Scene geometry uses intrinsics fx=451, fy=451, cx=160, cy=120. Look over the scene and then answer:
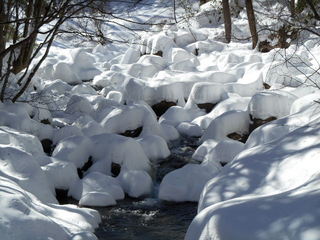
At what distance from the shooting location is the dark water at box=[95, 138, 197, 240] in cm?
501

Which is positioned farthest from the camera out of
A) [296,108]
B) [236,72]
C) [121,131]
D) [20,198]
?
[236,72]

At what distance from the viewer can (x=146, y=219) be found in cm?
551

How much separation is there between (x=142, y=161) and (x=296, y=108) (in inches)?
111

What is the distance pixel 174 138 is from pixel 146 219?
3.60m

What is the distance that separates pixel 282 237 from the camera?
2.36m

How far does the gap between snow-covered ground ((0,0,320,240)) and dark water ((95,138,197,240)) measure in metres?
0.17

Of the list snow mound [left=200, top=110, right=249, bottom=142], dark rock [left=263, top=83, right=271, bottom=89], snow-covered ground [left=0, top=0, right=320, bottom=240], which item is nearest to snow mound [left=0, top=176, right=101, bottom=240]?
snow-covered ground [left=0, top=0, right=320, bottom=240]

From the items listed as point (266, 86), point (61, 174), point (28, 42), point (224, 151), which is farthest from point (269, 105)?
point (28, 42)

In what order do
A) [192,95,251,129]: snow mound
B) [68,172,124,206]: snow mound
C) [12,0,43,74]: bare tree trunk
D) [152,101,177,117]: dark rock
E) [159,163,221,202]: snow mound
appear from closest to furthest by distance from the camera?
[68,172,124,206]: snow mound
[159,163,221,202]: snow mound
[12,0,43,74]: bare tree trunk
[192,95,251,129]: snow mound
[152,101,177,117]: dark rock

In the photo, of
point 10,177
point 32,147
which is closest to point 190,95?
point 32,147

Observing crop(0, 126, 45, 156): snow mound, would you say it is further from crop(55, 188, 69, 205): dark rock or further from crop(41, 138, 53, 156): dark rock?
crop(41, 138, 53, 156): dark rock

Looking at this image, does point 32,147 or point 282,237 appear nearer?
point 282,237

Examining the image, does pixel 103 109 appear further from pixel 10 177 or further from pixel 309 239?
pixel 309 239

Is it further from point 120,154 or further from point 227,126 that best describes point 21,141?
point 227,126
